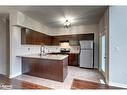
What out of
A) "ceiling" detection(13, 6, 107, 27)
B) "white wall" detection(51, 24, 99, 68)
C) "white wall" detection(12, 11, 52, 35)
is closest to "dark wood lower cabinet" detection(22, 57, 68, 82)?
"white wall" detection(12, 11, 52, 35)

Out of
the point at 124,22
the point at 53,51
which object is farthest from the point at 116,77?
the point at 53,51

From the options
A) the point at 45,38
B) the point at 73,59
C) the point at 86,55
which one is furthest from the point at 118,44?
the point at 45,38

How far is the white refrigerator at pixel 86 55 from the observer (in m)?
6.28

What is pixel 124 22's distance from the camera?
3467 millimetres

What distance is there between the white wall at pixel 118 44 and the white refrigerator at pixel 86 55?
2.67m

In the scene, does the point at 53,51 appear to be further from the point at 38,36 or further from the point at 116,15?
the point at 116,15

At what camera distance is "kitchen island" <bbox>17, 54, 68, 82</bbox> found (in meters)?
3.98

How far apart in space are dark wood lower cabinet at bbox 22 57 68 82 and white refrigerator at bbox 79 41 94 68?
227 centimetres

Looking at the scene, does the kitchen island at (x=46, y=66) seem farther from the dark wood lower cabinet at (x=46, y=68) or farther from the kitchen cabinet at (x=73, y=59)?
the kitchen cabinet at (x=73, y=59)

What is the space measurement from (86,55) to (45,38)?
2.77 meters

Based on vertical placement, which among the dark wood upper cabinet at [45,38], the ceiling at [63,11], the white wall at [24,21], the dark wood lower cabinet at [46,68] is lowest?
the dark wood lower cabinet at [46,68]

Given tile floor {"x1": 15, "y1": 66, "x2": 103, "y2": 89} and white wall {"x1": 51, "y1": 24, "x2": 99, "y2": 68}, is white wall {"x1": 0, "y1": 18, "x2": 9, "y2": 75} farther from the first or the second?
white wall {"x1": 51, "y1": 24, "x2": 99, "y2": 68}

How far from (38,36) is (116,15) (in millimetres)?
4027

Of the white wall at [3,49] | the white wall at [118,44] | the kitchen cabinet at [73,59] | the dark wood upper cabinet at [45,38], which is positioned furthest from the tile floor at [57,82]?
the kitchen cabinet at [73,59]
